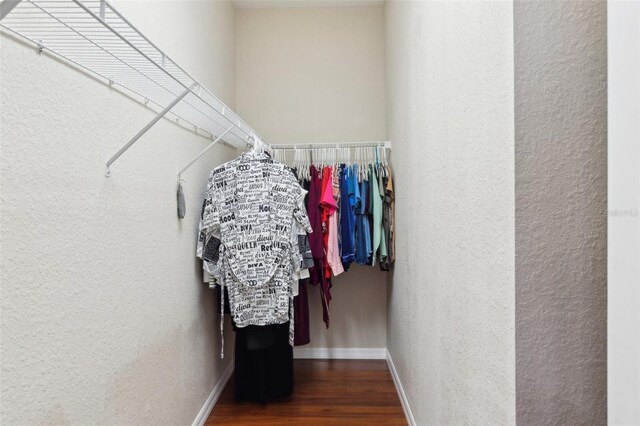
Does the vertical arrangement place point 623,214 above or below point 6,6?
below

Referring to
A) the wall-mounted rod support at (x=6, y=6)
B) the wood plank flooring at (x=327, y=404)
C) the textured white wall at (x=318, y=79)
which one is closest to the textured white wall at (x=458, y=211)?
the wood plank flooring at (x=327, y=404)


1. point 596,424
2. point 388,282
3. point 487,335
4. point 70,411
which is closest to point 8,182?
point 70,411

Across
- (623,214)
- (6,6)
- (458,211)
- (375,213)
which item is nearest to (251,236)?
(375,213)

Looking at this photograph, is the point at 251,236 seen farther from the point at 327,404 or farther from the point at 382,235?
the point at 327,404

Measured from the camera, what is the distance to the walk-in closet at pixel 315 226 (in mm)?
828

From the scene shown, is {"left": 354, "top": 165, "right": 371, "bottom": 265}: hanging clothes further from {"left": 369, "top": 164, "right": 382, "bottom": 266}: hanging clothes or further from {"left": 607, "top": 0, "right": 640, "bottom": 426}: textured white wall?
{"left": 607, "top": 0, "right": 640, "bottom": 426}: textured white wall

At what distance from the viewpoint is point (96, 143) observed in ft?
3.70

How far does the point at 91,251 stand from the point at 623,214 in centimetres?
135

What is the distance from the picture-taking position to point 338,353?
2941 mm

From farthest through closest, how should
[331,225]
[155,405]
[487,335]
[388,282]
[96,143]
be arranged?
[388,282]
[331,225]
[155,405]
[96,143]
[487,335]

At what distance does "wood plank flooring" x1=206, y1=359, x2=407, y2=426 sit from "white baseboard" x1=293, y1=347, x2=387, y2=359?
0.71 feet

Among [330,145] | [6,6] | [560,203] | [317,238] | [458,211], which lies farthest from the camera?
[330,145]

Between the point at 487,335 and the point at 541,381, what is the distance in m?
0.17

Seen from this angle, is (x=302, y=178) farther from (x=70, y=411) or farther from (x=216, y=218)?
(x=70, y=411)
